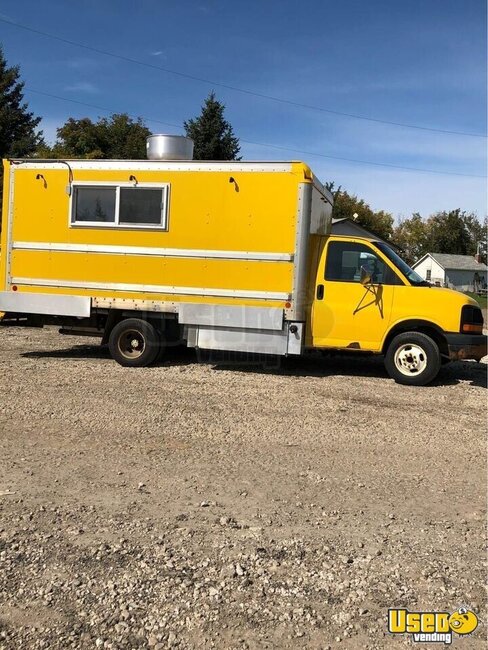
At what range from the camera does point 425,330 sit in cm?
837

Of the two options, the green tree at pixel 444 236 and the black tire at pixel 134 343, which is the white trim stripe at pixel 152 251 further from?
the green tree at pixel 444 236

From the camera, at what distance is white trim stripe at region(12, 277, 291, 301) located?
838cm

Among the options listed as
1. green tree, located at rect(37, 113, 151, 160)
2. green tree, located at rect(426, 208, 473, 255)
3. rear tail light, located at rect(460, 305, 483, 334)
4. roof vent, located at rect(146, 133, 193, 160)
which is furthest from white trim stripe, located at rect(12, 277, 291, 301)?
green tree, located at rect(426, 208, 473, 255)

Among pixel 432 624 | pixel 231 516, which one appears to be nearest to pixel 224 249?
pixel 231 516

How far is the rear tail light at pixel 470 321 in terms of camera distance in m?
8.09

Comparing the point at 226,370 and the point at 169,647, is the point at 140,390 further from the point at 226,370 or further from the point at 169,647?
the point at 169,647

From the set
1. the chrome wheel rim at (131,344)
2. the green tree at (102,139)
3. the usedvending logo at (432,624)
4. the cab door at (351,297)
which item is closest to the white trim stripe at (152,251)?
the cab door at (351,297)

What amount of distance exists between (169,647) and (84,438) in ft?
10.3

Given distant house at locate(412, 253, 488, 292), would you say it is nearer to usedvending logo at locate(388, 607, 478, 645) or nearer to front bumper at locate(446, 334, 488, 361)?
front bumper at locate(446, 334, 488, 361)

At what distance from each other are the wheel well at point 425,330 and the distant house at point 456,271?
199 feet

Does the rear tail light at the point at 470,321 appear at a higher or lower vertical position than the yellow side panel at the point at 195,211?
lower

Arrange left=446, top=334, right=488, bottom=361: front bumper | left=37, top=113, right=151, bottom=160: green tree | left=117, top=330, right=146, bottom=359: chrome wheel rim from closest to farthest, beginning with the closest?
left=446, top=334, right=488, bottom=361: front bumper
left=117, top=330, right=146, bottom=359: chrome wheel rim
left=37, top=113, right=151, bottom=160: green tree

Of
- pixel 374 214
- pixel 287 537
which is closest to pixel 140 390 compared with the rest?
pixel 287 537

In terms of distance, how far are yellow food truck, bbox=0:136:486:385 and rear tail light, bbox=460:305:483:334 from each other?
0.02 m
